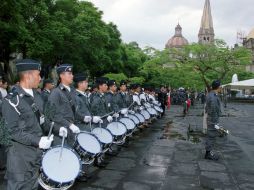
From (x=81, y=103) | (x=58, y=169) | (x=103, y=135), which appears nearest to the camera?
(x=58, y=169)

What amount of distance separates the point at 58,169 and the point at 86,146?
1.67 m

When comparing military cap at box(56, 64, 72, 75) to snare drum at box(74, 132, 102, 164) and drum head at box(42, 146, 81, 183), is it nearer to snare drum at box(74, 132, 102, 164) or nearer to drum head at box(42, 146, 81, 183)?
snare drum at box(74, 132, 102, 164)

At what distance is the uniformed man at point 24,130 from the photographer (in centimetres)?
466

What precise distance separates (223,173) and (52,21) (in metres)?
18.0

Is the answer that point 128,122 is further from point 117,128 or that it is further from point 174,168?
point 174,168

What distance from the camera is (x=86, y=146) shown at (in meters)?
6.93

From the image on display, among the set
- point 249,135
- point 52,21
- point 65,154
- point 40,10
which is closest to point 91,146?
point 65,154

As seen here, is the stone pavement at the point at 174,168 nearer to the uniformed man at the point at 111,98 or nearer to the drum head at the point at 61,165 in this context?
the uniformed man at the point at 111,98

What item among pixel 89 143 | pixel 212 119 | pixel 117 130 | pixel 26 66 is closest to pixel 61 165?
pixel 26 66

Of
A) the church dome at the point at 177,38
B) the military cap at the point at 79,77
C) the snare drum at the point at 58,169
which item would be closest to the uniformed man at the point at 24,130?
the snare drum at the point at 58,169

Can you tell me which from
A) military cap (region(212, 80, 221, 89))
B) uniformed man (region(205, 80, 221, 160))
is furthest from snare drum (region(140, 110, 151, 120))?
military cap (region(212, 80, 221, 89))

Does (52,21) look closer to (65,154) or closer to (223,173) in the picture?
(223,173)

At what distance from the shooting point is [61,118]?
22.4 feet

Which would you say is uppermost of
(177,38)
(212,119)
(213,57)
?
(177,38)
